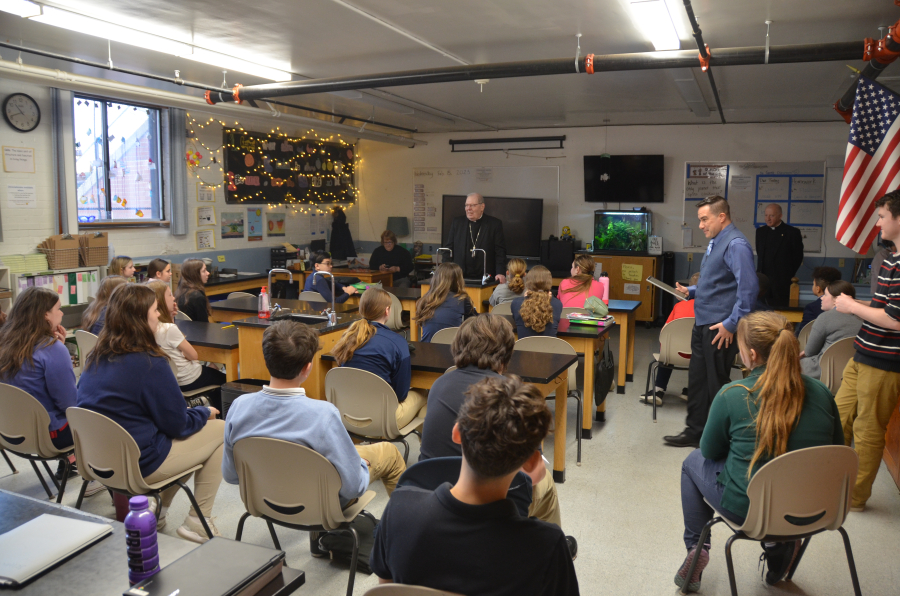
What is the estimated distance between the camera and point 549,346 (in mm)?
4055

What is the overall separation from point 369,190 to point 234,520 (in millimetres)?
8294

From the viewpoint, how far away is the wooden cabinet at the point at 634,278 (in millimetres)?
8859

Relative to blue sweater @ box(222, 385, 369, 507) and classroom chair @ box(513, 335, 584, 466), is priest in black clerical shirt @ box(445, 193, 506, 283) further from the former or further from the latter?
blue sweater @ box(222, 385, 369, 507)

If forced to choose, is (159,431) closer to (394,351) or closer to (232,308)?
(394,351)

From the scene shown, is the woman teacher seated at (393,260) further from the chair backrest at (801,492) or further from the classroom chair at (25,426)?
the chair backrest at (801,492)

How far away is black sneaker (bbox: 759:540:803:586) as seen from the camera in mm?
2639

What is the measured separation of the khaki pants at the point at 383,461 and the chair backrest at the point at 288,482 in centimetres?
40

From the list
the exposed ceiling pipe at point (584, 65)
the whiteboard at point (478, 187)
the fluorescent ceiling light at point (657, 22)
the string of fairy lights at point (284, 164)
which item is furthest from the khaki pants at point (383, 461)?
the whiteboard at point (478, 187)

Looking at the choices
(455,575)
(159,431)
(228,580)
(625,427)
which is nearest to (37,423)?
(159,431)

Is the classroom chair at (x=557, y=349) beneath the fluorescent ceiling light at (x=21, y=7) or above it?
beneath

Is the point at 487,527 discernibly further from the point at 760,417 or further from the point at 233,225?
the point at 233,225

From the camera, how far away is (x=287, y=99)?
24.1 ft

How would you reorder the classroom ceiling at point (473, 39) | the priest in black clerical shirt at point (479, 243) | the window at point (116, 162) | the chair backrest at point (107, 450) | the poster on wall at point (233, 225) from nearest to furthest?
the chair backrest at point (107, 450)
the classroom ceiling at point (473, 39)
the window at point (116, 162)
the priest in black clerical shirt at point (479, 243)
the poster on wall at point (233, 225)

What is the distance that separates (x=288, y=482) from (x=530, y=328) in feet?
7.96
